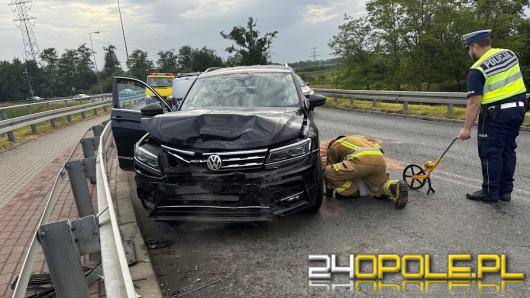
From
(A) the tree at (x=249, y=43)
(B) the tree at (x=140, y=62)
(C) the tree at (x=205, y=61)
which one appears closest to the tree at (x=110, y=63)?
(B) the tree at (x=140, y=62)

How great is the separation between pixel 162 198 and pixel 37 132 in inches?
567

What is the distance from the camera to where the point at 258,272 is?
11.0 feet

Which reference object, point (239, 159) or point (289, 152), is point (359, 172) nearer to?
point (289, 152)

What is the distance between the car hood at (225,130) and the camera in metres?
3.76

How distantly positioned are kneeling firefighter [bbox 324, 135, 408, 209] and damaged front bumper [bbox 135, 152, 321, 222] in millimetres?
824

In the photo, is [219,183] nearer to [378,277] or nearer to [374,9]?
[378,277]

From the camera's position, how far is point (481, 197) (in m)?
4.66

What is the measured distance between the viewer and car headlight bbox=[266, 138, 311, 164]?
3750 mm

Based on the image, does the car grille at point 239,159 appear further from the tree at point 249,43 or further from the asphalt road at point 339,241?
the tree at point 249,43

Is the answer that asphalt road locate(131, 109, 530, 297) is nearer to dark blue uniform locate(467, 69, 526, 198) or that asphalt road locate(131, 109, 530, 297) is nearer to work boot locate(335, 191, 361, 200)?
work boot locate(335, 191, 361, 200)

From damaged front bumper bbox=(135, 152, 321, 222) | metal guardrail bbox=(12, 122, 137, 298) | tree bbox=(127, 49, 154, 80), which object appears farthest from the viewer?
tree bbox=(127, 49, 154, 80)

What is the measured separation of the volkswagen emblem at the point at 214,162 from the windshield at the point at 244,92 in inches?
57.5

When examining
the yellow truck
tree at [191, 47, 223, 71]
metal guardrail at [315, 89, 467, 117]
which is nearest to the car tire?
metal guardrail at [315, 89, 467, 117]

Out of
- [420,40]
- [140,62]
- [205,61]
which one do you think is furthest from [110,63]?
[420,40]
